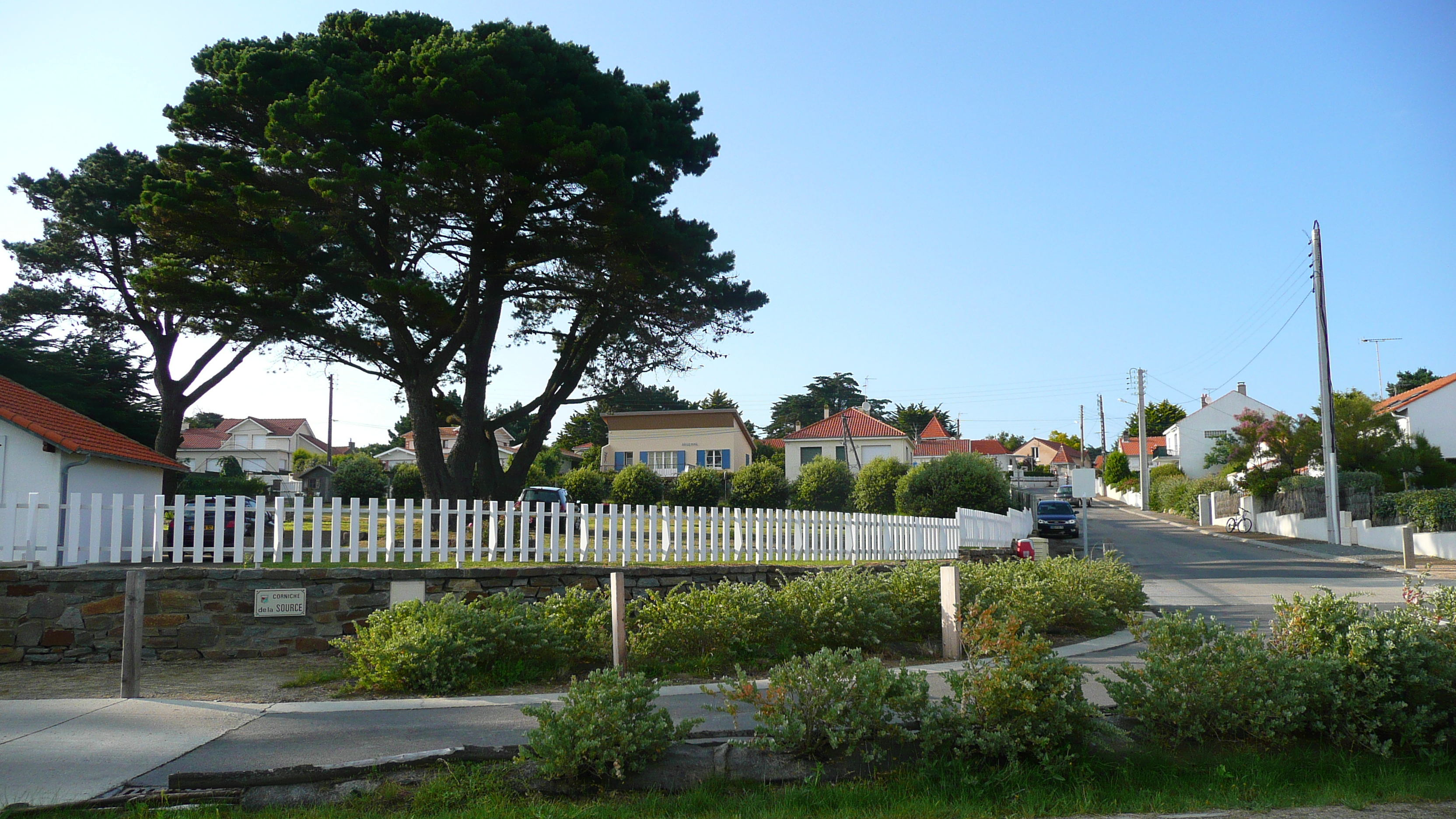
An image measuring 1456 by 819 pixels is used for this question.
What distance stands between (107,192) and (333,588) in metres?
20.1

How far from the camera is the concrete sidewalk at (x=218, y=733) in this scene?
17.2ft

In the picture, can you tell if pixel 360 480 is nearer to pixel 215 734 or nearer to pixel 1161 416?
pixel 215 734

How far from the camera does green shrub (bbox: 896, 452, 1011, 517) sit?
3059 centimetres

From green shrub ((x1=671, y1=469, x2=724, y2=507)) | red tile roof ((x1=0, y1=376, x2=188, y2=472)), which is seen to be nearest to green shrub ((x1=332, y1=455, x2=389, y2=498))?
green shrub ((x1=671, y1=469, x2=724, y2=507))

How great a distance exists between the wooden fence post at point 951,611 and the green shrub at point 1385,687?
353cm

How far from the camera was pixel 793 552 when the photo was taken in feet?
47.3

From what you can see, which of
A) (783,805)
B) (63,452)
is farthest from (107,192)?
(783,805)

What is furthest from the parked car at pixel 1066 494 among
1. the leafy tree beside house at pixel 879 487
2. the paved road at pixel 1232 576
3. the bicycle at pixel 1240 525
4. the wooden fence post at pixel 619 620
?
the wooden fence post at pixel 619 620

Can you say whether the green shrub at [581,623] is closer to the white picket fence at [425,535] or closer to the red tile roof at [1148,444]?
the white picket fence at [425,535]

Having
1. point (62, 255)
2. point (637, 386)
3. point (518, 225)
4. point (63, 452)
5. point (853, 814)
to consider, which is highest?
point (62, 255)

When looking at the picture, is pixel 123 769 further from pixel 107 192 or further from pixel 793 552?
pixel 107 192

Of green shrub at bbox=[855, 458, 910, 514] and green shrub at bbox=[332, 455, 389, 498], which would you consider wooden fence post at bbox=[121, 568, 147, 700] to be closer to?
green shrub at bbox=[855, 458, 910, 514]

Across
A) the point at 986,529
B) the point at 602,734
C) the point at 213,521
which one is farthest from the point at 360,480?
the point at 602,734

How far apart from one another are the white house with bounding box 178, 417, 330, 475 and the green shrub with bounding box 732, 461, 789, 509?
159 ft
